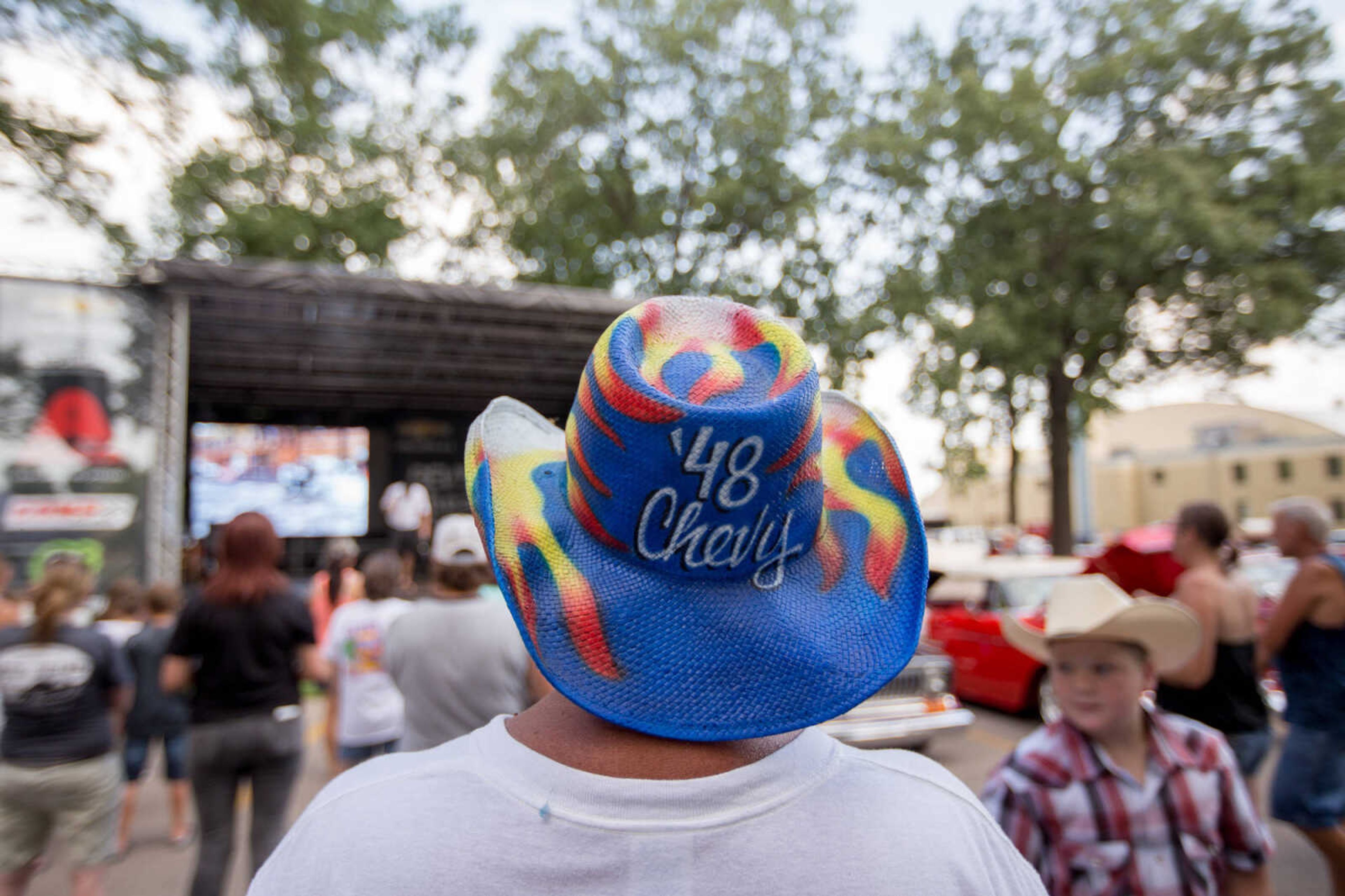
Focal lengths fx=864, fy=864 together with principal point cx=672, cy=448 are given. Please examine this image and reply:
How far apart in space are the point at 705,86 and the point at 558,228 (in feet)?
15.8

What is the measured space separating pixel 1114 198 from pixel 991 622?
10689 mm

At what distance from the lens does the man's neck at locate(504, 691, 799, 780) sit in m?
0.80

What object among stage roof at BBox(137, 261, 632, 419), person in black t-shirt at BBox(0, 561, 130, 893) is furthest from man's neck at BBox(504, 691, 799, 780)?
stage roof at BBox(137, 261, 632, 419)

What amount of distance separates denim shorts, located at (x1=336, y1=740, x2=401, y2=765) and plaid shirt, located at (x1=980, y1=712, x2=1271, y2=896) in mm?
3010

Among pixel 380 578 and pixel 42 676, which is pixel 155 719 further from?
pixel 380 578

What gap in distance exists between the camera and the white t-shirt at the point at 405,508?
1525 cm

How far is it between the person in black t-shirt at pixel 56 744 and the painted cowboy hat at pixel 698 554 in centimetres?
351

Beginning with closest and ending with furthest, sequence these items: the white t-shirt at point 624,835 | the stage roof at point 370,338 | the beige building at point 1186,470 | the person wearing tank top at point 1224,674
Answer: the white t-shirt at point 624,835 < the person wearing tank top at point 1224,674 < the stage roof at point 370,338 < the beige building at point 1186,470

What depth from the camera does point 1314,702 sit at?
345cm

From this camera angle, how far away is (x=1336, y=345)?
632 inches

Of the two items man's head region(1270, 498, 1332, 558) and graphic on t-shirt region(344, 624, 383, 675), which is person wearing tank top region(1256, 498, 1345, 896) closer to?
man's head region(1270, 498, 1332, 558)

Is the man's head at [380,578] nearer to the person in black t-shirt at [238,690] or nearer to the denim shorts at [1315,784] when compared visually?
the person in black t-shirt at [238,690]

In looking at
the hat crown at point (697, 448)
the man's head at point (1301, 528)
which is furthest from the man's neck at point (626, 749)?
the man's head at point (1301, 528)

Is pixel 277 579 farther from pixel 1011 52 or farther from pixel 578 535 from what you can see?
pixel 1011 52
